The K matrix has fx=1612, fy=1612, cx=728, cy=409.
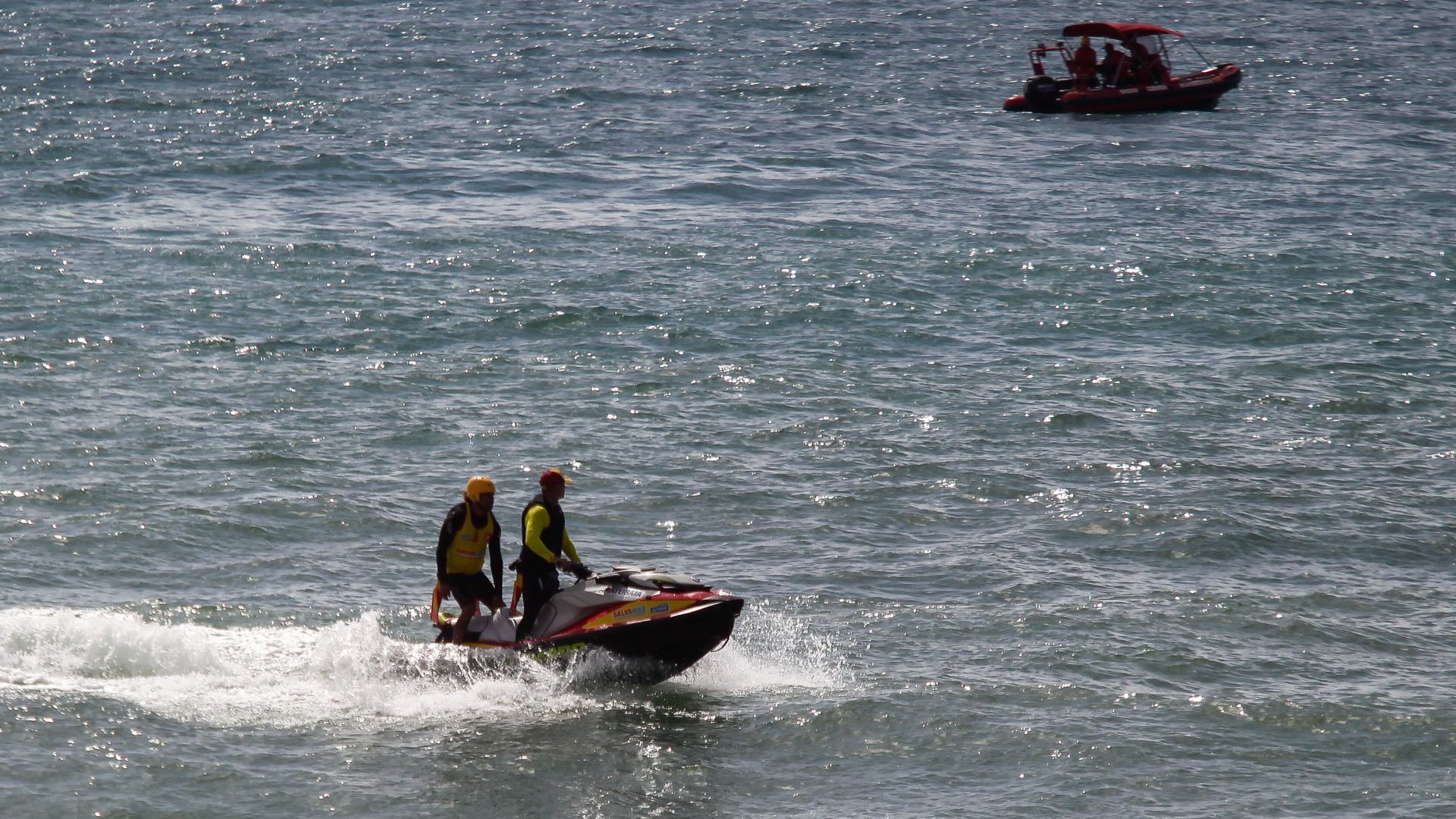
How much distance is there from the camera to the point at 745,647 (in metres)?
14.1

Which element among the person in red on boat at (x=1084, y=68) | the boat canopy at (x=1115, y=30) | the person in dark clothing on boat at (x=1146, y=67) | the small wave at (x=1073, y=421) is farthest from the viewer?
the person in dark clothing on boat at (x=1146, y=67)

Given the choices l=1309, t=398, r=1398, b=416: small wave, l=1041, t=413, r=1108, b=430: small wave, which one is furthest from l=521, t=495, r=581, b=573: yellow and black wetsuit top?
l=1309, t=398, r=1398, b=416: small wave

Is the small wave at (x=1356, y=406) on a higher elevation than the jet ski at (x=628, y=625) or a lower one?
lower

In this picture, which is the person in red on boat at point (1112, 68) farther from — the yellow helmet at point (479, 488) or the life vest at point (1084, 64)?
the yellow helmet at point (479, 488)

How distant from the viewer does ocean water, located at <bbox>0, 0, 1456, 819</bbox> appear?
40.2 feet

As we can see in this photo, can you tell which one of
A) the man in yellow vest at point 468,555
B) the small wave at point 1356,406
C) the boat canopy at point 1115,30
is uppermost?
the boat canopy at point 1115,30

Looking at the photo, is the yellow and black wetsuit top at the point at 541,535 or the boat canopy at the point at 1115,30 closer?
the yellow and black wetsuit top at the point at 541,535

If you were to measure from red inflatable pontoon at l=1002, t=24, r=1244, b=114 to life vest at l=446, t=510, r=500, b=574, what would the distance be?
28.5m

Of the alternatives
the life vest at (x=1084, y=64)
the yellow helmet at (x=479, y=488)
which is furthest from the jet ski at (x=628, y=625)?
the life vest at (x=1084, y=64)

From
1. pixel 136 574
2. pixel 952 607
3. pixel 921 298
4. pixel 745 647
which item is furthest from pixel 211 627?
pixel 921 298

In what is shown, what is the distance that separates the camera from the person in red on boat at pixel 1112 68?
130 ft

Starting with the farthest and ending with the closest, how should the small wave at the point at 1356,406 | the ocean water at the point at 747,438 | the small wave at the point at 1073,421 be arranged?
the small wave at the point at 1356,406 → the small wave at the point at 1073,421 → the ocean water at the point at 747,438

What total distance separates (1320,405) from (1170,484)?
374cm

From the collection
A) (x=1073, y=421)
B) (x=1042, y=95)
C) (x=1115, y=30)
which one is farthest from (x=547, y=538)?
(x=1115, y=30)
